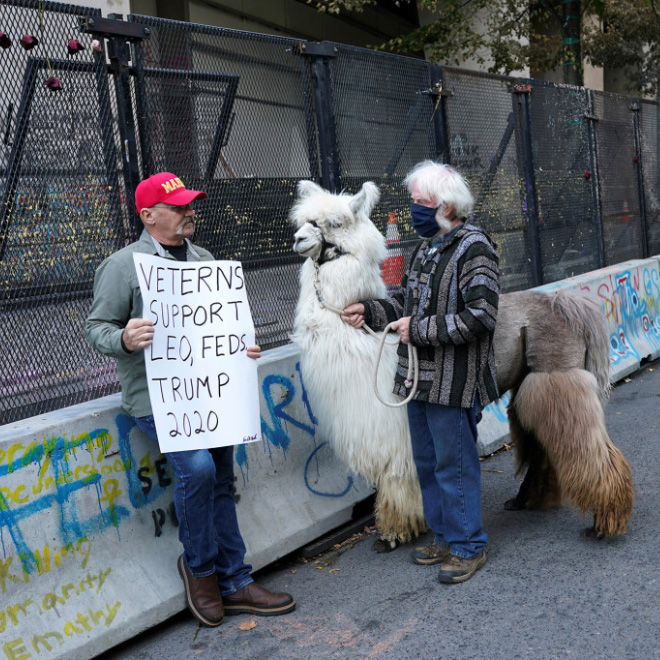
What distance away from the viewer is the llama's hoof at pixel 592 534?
4.36 meters

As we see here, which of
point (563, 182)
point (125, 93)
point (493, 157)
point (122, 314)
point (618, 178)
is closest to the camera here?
point (122, 314)

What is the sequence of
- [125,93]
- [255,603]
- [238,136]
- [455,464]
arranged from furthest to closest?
[238,136] → [125,93] → [455,464] → [255,603]

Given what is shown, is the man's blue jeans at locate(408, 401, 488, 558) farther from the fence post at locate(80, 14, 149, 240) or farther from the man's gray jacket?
the fence post at locate(80, 14, 149, 240)

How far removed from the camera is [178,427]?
3529 millimetres

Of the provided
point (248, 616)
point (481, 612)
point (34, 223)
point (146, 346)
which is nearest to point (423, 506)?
point (481, 612)

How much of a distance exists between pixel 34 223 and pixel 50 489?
1.28 meters

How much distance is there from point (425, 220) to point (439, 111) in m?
3.00

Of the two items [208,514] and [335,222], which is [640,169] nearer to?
[335,222]

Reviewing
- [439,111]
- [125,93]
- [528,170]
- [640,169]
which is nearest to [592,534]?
[125,93]

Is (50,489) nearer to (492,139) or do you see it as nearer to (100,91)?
(100,91)

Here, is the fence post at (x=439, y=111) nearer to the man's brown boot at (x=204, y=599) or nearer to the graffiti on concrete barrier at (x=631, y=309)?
the graffiti on concrete barrier at (x=631, y=309)

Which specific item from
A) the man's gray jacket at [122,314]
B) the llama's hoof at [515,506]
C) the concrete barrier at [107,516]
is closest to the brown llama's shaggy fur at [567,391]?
the llama's hoof at [515,506]

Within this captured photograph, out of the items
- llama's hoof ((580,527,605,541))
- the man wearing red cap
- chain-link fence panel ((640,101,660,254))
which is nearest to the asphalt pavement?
llama's hoof ((580,527,605,541))

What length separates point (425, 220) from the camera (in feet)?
13.1
